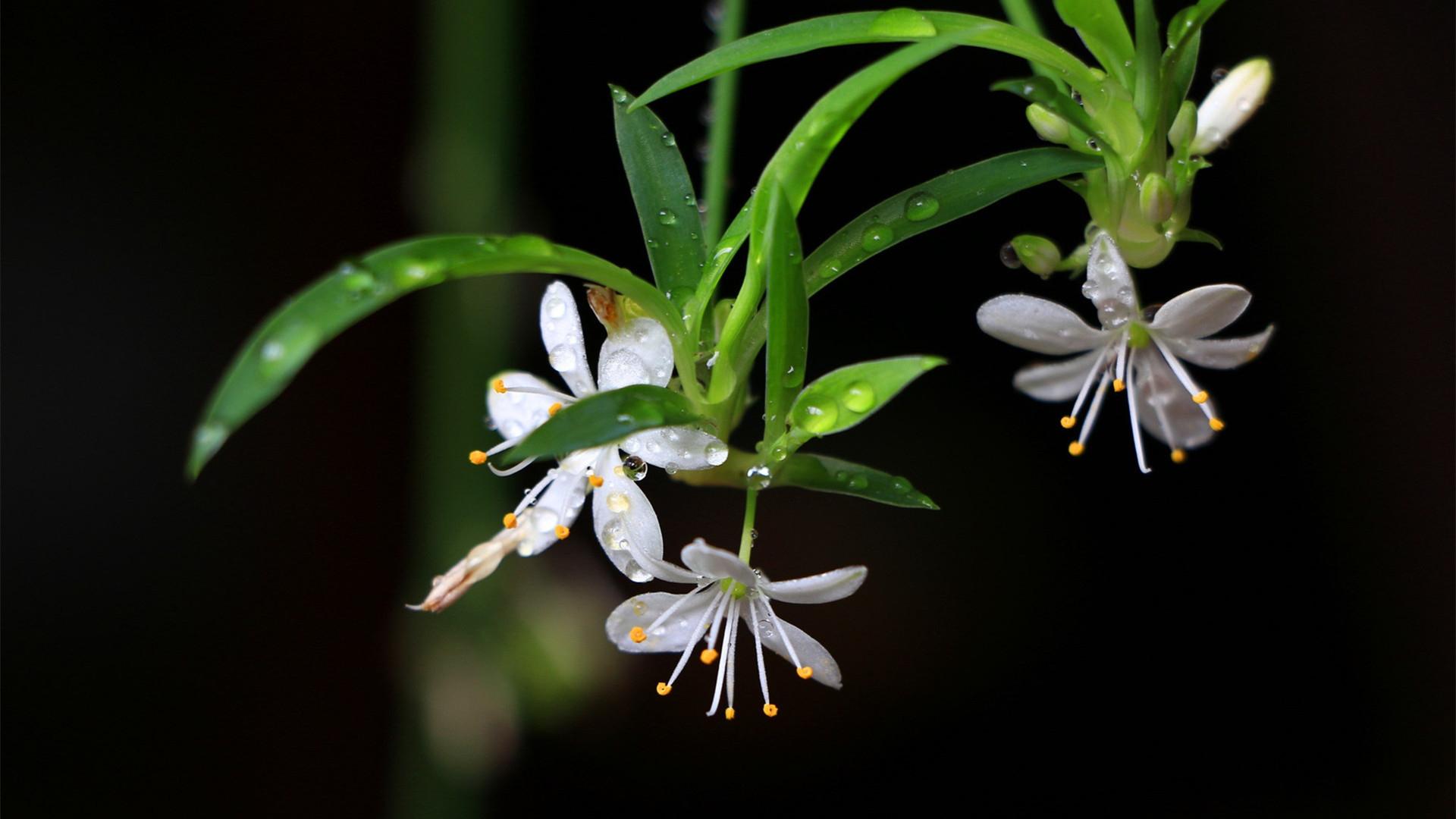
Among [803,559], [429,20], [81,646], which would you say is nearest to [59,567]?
[81,646]

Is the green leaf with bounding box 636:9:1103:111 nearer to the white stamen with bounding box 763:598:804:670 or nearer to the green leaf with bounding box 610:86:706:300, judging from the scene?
the green leaf with bounding box 610:86:706:300

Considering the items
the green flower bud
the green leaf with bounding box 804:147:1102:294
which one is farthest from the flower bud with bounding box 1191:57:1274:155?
the green leaf with bounding box 804:147:1102:294

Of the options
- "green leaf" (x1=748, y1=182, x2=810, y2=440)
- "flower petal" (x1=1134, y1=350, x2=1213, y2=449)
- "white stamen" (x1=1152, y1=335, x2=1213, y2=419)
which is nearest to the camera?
"green leaf" (x1=748, y1=182, x2=810, y2=440)

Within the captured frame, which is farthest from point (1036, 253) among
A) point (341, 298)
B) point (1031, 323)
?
point (341, 298)

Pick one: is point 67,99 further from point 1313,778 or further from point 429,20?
point 1313,778

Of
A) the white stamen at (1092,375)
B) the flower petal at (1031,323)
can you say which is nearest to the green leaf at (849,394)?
the flower petal at (1031,323)

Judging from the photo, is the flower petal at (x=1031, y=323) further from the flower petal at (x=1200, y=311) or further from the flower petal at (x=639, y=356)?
the flower petal at (x=639, y=356)
